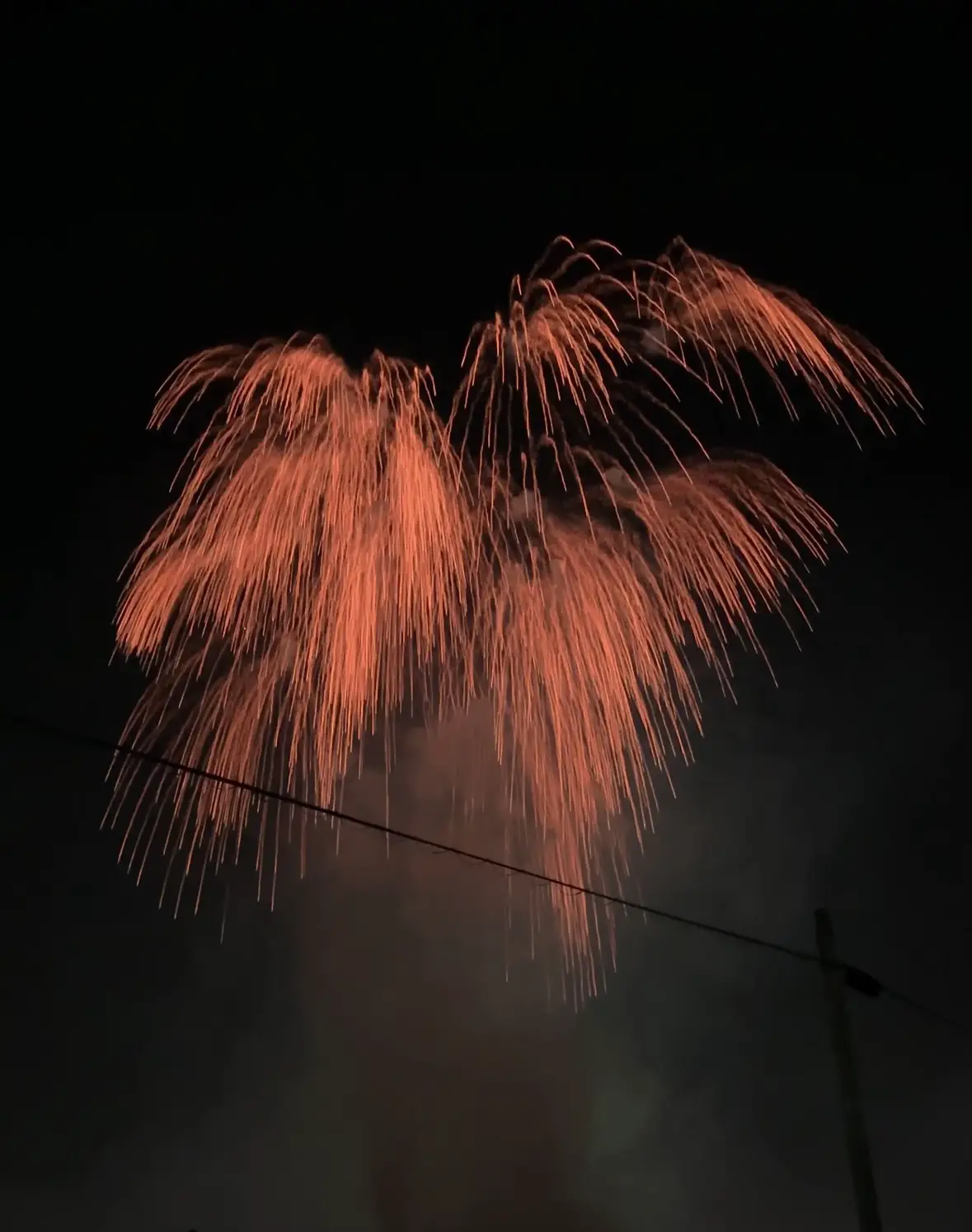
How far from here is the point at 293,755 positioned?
563 inches

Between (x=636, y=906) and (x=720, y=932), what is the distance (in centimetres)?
118

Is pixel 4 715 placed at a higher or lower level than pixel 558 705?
lower

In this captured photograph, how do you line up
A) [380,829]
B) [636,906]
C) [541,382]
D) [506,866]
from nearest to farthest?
1. [380,829]
2. [506,866]
3. [636,906]
4. [541,382]

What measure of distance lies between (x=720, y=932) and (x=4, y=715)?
7.26 metres

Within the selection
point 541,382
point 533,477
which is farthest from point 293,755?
point 541,382

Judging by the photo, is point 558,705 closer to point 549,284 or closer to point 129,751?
point 549,284

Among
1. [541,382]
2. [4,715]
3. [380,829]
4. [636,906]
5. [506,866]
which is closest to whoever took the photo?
[4,715]

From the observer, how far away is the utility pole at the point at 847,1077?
10742 mm

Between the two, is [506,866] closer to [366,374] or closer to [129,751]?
[129,751]

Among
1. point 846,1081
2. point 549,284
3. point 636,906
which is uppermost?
point 549,284

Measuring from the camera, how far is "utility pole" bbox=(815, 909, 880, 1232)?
10.7 metres

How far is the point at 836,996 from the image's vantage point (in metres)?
11.9

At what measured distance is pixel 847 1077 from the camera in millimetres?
11500

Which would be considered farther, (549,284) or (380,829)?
(549,284)
